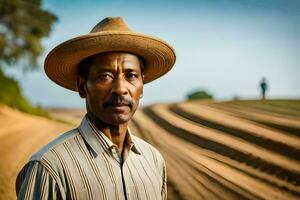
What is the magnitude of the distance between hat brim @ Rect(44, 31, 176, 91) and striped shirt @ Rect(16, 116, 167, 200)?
31 cm

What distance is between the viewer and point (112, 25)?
2.11 meters

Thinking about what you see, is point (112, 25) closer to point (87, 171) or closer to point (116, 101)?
point (116, 101)

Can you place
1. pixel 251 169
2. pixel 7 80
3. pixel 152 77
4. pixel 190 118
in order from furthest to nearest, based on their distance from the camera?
pixel 7 80 < pixel 190 118 < pixel 251 169 < pixel 152 77

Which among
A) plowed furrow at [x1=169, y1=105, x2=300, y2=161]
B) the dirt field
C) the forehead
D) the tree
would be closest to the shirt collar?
the forehead

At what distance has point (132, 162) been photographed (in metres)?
2.12

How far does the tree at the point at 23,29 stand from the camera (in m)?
9.91

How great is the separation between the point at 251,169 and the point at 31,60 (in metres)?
8.97

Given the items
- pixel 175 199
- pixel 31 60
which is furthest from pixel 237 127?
pixel 31 60

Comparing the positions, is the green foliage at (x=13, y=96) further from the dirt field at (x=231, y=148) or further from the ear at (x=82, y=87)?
the ear at (x=82, y=87)

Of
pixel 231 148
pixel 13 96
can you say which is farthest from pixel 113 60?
pixel 13 96

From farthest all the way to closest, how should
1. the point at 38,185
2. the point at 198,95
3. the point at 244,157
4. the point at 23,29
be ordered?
1. the point at 23,29
2. the point at 198,95
3. the point at 244,157
4. the point at 38,185

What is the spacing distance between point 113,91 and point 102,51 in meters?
0.19

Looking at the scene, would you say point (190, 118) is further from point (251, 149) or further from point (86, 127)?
point (86, 127)

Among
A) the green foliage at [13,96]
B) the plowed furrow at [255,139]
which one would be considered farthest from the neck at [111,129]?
the green foliage at [13,96]
